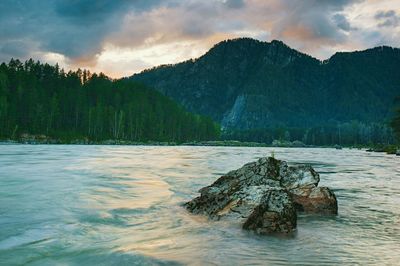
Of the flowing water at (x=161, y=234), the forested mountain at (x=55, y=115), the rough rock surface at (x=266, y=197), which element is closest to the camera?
the flowing water at (x=161, y=234)

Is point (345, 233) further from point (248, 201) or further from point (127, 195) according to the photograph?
point (127, 195)

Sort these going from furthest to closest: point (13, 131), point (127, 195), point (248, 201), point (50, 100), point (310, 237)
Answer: point (50, 100) → point (13, 131) → point (127, 195) → point (248, 201) → point (310, 237)

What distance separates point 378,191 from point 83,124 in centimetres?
16124

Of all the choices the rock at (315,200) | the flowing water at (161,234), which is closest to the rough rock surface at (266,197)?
the rock at (315,200)

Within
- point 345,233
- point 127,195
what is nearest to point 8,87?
point 127,195

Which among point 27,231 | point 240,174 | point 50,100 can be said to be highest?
point 50,100

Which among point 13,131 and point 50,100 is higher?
point 50,100

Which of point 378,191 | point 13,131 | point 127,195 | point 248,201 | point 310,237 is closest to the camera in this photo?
point 310,237

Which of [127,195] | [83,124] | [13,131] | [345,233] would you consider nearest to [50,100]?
[83,124]

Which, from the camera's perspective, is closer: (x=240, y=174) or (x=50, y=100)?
(x=240, y=174)

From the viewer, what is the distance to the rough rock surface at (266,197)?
1279 cm

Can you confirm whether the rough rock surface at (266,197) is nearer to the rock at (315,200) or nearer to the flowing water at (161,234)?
the rock at (315,200)

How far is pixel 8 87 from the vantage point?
166 metres

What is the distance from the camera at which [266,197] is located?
13.4 metres
